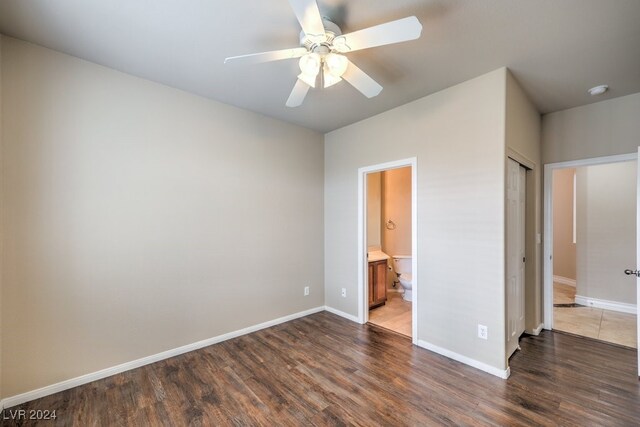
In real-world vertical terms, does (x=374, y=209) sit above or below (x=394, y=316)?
above

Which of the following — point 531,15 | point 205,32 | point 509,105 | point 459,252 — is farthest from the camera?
point 459,252

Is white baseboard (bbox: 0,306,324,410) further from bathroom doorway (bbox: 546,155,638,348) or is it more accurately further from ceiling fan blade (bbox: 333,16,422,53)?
bathroom doorway (bbox: 546,155,638,348)

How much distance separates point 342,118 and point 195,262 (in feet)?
8.15

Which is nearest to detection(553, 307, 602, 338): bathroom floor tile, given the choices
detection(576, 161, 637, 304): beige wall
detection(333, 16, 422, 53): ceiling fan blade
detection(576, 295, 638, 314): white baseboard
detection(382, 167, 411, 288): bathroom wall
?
detection(576, 295, 638, 314): white baseboard

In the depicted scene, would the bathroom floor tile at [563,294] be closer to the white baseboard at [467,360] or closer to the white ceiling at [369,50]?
the white baseboard at [467,360]

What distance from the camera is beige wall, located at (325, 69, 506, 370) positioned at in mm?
2367

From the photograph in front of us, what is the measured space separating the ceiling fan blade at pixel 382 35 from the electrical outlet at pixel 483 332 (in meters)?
2.44

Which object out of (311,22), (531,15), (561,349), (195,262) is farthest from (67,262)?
(561,349)

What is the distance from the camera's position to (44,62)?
2100 millimetres

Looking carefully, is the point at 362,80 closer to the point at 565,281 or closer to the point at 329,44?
the point at 329,44

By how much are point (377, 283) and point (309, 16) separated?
141 inches

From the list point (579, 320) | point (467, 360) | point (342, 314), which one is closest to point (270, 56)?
point (467, 360)

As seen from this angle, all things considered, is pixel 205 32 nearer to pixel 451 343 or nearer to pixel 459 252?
pixel 459 252

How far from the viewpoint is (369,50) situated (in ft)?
6.80
